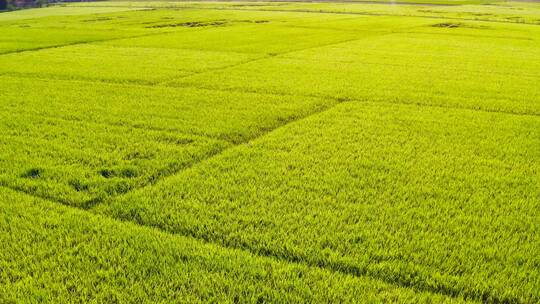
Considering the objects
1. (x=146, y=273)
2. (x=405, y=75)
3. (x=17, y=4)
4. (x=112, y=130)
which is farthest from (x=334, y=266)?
(x=17, y=4)

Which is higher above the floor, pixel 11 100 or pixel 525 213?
pixel 11 100

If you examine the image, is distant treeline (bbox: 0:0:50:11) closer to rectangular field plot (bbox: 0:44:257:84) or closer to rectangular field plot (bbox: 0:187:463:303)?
rectangular field plot (bbox: 0:44:257:84)

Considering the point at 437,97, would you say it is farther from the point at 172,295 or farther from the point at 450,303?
the point at 172,295

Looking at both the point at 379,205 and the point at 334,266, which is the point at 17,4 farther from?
the point at 334,266

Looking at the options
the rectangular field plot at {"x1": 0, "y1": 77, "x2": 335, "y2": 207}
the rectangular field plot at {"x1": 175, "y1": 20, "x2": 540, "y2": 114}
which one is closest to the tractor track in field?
the rectangular field plot at {"x1": 0, "y1": 77, "x2": 335, "y2": 207}

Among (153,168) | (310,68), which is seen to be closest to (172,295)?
(153,168)
